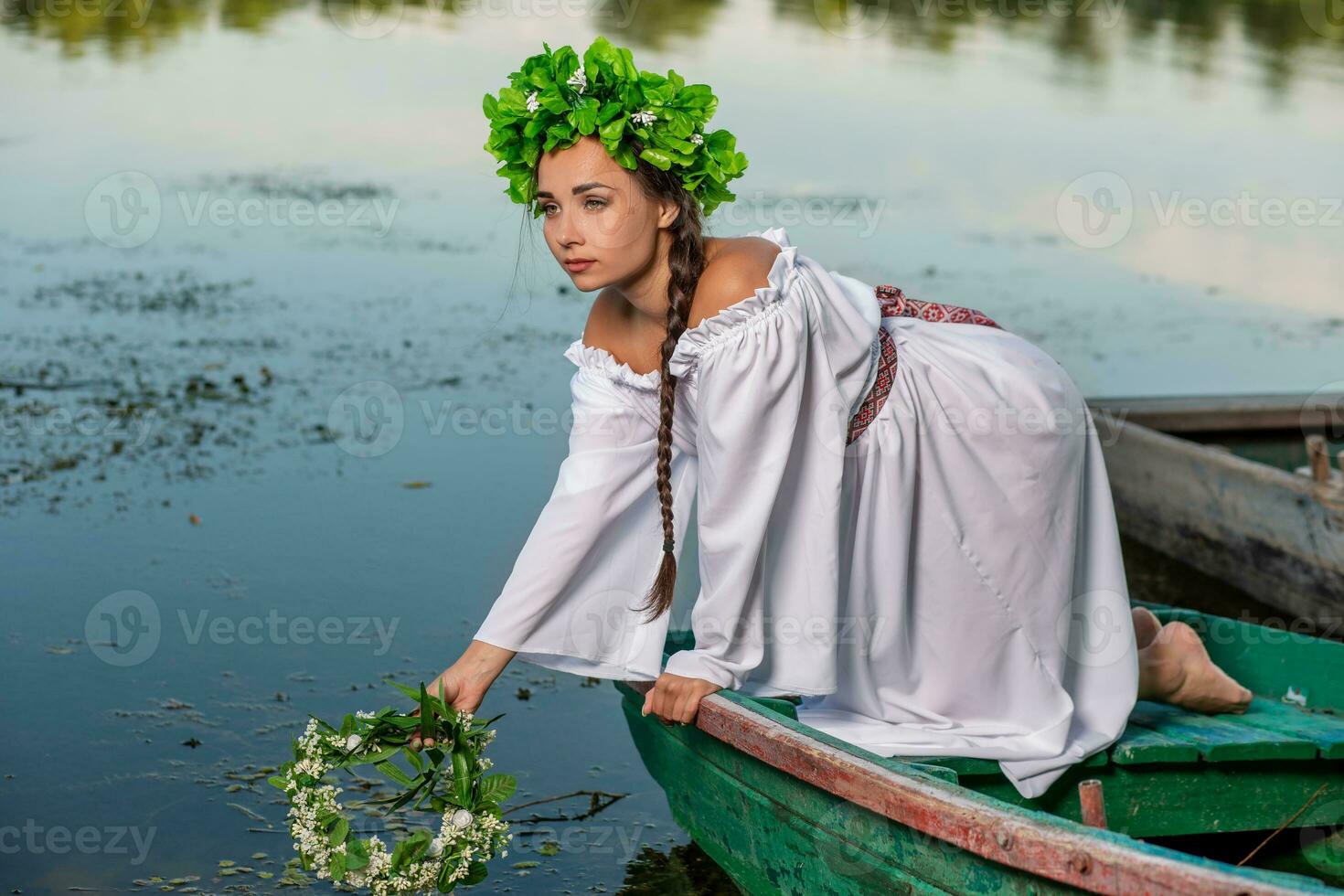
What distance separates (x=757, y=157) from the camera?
11578 millimetres

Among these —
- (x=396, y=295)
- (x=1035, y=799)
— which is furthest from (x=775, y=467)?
(x=396, y=295)

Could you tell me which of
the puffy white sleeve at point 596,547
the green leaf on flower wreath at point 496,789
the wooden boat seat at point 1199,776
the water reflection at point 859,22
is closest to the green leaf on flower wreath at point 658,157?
the puffy white sleeve at point 596,547

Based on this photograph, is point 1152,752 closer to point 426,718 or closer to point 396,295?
point 426,718

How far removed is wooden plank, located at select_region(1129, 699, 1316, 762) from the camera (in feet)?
10.6

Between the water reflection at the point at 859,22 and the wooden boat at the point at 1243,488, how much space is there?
886cm

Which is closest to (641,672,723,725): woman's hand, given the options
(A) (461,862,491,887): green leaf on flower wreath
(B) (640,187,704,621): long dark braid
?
(B) (640,187,704,621): long dark braid

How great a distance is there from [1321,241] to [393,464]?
25.0 ft

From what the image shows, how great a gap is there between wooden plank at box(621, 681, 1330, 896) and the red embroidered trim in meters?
0.57

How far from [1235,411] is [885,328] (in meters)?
4.20

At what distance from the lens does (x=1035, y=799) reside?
3.19m

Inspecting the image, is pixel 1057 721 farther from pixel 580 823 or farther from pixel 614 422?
pixel 580 823

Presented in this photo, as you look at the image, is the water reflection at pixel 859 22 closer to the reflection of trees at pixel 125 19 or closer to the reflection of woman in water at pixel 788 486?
the reflection of trees at pixel 125 19

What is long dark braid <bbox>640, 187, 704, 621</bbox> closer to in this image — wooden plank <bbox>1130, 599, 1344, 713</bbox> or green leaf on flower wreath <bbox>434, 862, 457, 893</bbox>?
green leaf on flower wreath <bbox>434, 862, 457, 893</bbox>

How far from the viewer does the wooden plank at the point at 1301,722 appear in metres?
3.27
